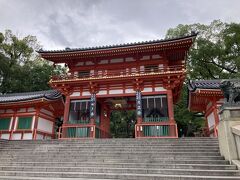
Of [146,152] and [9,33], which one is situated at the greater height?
[9,33]

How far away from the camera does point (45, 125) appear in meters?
18.3

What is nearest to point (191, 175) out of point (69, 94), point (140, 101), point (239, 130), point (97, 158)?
point (239, 130)

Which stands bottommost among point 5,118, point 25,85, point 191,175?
point 191,175

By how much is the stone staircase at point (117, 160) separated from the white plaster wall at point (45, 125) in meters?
5.18

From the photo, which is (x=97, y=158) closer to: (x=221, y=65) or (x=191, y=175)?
(x=191, y=175)

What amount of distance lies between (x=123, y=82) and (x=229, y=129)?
935cm

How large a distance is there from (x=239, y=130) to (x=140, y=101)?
8610 millimetres

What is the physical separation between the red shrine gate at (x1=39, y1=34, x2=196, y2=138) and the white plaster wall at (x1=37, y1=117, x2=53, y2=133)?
3.41 meters

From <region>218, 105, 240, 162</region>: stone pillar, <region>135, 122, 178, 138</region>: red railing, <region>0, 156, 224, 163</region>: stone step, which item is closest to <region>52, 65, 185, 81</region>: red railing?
<region>135, 122, 178, 138</region>: red railing

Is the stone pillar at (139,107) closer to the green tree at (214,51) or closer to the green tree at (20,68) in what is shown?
the green tree at (214,51)

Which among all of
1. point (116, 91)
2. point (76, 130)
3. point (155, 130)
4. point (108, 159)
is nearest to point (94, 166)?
point (108, 159)

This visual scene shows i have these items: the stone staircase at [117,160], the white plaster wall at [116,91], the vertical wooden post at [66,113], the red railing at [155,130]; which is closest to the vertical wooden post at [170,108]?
the red railing at [155,130]

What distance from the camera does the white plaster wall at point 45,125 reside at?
56.9 feet

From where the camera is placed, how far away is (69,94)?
1633 centimetres
